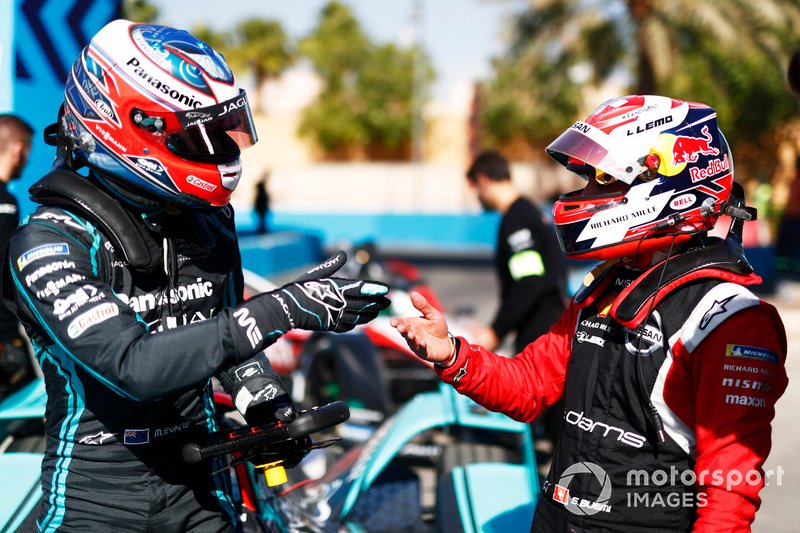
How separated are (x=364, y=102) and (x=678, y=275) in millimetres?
48628

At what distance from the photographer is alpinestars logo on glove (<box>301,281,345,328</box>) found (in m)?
2.00

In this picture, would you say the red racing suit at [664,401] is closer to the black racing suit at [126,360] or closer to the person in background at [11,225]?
the black racing suit at [126,360]

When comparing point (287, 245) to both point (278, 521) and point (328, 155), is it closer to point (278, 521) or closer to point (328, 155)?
point (278, 521)

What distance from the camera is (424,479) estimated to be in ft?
17.8

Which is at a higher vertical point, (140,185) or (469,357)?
(140,185)

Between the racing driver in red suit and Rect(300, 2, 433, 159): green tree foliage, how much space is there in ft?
152

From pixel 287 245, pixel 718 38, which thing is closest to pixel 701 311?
pixel 287 245

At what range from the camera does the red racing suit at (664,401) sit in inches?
75.5

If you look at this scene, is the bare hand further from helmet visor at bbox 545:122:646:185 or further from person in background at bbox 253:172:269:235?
person in background at bbox 253:172:269:235

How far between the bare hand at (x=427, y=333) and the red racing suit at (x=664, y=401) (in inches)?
2.4

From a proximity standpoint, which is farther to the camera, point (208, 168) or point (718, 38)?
point (718, 38)

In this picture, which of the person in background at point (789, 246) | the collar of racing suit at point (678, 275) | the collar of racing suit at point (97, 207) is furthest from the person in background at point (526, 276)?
the person in background at point (789, 246)

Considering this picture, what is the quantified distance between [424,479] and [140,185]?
3.72 metres

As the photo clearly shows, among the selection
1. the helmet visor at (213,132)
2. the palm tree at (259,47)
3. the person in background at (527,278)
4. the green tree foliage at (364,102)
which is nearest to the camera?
the helmet visor at (213,132)
